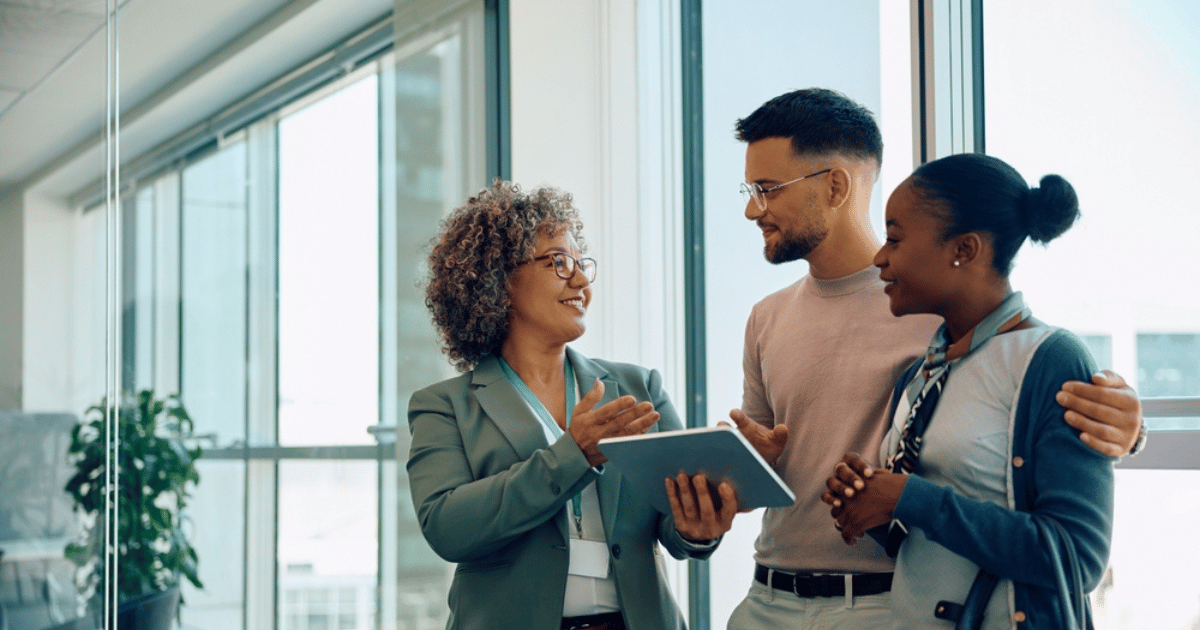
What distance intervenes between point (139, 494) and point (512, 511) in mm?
1821

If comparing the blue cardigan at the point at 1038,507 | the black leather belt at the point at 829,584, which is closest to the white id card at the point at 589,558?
the black leather belt at the point at 829,584

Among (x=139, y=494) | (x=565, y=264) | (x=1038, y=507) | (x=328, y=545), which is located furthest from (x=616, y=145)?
(x=1038, y=507)

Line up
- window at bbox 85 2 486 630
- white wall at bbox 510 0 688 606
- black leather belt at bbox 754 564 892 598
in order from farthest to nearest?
1. white wall at bbox 510 0 688 606
2. window at bbox 85 2 486 630
3. black leather belt at bbox 754 564 892 598

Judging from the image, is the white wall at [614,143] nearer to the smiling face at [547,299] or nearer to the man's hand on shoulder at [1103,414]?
the smiling face at [547,299]

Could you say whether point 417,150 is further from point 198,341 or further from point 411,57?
point 198,341

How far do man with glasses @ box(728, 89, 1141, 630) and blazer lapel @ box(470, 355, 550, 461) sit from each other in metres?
0.38

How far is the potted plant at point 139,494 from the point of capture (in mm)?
3023

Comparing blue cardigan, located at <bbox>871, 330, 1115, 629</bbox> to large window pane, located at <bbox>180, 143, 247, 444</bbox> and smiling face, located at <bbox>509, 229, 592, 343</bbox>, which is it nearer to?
smiling face, located at <bbox>509, 229, 592, 343</bbox>

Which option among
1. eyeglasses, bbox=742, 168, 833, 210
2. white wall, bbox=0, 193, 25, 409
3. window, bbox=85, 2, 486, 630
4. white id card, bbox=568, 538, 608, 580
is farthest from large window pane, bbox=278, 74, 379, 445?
eyeglasses, bbox=742, 168, 833, 210

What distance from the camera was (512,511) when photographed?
1.76m

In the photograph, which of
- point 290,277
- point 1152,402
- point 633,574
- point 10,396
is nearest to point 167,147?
point 290,277

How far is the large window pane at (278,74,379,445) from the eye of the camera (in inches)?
139

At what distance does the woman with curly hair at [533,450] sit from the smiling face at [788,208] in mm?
364

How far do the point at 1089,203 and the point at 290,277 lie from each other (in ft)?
8.02
